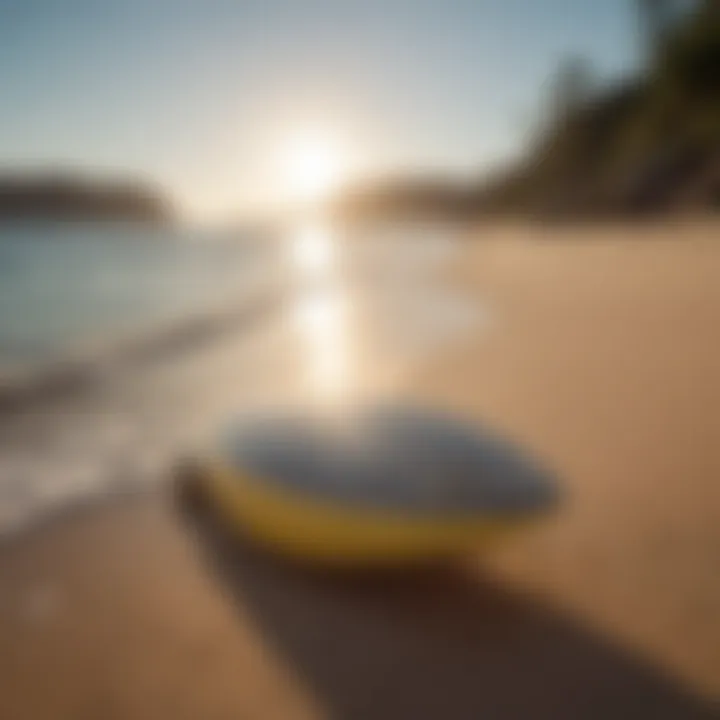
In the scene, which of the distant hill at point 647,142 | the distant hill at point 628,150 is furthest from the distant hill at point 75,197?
the distant hill at point 647,142

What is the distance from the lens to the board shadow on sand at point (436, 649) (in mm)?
2627

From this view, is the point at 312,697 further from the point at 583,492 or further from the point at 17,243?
the point at 17,243

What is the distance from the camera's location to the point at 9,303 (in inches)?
490

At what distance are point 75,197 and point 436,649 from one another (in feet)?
21.0

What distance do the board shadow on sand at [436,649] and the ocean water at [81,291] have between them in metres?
6.35

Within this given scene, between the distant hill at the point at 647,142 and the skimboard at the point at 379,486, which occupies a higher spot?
the skimboard at the point at 379,486

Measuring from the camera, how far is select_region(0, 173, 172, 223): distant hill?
6684 mm

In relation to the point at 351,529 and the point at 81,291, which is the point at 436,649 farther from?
the point at 81,291

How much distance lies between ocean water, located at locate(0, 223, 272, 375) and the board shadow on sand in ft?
20.8

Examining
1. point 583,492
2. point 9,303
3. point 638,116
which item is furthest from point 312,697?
point 638,116

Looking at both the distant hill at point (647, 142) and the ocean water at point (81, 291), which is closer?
the ocean water at point (81, 291)

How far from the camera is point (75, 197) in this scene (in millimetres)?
8008

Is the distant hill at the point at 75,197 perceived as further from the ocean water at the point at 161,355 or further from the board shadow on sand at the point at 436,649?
the board shadow on sand at the point at 436,649

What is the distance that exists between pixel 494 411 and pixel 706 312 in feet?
11.4
